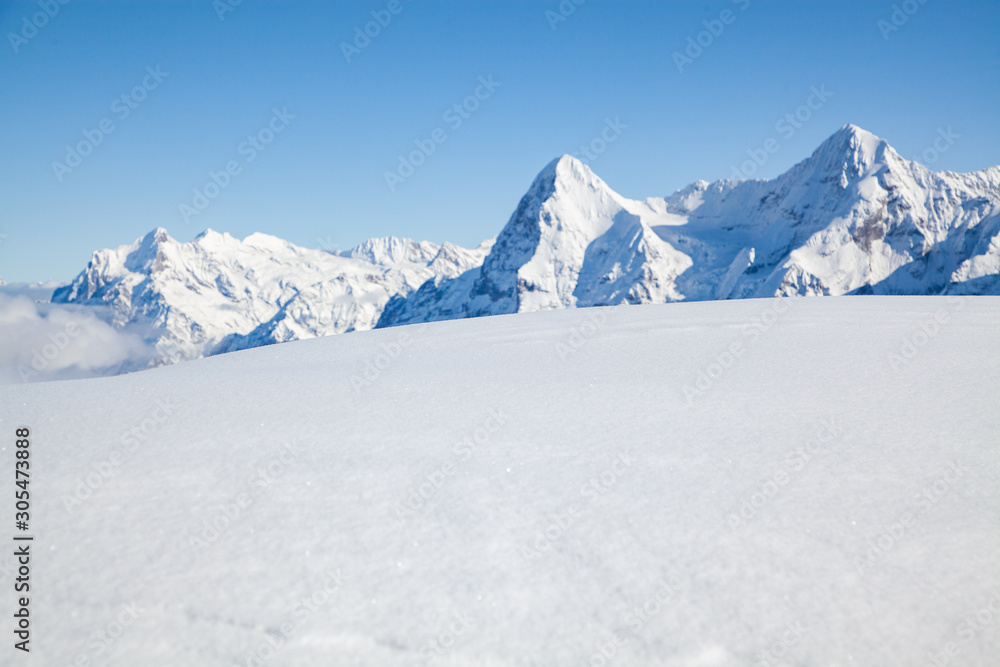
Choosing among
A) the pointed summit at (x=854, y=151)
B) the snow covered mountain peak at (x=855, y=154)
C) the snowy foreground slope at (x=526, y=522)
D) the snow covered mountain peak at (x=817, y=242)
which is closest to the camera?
the snowy foreground slope at (x=526, y=522)

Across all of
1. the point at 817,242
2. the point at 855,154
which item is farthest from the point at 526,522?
the point at 855,154

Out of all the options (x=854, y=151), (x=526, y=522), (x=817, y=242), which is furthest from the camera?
(x=854, y=151)

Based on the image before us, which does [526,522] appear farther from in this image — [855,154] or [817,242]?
[855,154]

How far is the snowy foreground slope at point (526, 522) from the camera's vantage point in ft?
8.02

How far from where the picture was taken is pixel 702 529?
3074 millimetres

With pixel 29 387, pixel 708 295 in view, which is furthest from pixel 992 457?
pixel 708 295

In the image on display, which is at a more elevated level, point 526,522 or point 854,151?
point 854,151

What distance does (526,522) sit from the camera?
3225 millimetres

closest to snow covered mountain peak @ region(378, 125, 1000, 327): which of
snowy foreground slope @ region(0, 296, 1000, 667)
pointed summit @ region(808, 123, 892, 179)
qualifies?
pointed summit @ region(808, 123, 892, 179)

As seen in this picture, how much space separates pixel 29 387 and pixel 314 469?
604 cm

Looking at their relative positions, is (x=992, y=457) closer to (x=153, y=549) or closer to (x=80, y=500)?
(x=153, y=549)

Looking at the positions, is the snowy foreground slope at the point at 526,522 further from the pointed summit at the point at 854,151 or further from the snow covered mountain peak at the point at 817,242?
the pointed summit at the point at 854,151

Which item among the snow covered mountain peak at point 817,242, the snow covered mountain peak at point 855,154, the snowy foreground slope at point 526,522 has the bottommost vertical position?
the snow covered mountain peak at point 817,242

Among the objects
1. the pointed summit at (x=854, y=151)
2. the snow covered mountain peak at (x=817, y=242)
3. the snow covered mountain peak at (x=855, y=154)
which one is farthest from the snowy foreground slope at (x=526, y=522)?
the pointed summit at (x=854, y=151)
